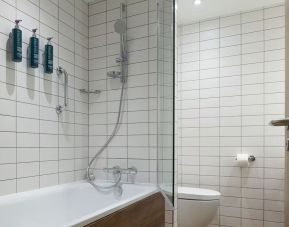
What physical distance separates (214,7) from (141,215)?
212cm

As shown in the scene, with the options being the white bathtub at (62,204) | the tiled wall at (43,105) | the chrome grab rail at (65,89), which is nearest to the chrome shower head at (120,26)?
the tiled wall at (43,105)

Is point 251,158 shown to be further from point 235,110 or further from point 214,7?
point 214,7

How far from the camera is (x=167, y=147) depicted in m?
1.68

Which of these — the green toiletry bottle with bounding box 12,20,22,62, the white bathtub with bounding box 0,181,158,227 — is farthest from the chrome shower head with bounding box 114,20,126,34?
the white bathtub with bounding box 0,181,158,227

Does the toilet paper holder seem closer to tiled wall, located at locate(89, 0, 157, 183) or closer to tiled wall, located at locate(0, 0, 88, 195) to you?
tiled wall, located at locate(89, 0, 157, 183)

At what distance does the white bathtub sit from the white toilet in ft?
1.62

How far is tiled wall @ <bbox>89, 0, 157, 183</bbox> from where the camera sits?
2379mm

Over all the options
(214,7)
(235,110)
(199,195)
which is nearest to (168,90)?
(199,195)

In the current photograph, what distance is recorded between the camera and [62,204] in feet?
6.98

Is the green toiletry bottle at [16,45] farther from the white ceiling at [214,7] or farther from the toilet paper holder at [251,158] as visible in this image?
the toilet paper holder at [251,158]

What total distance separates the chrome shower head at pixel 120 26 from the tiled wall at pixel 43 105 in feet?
1.26

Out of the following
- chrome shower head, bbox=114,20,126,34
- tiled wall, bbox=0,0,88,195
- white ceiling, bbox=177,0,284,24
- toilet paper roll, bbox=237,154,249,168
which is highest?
white ceiling, bbox=177,0,284,24

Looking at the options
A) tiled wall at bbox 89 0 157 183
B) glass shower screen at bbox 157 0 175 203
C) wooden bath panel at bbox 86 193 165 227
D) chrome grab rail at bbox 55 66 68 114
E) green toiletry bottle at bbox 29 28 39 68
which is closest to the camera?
wooden bath panel at bbox 86 193 165 227

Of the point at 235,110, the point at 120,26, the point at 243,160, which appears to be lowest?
the point at 243,160
